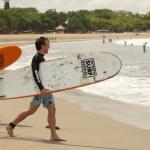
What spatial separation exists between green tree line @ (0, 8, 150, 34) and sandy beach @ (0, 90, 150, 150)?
102867 mm

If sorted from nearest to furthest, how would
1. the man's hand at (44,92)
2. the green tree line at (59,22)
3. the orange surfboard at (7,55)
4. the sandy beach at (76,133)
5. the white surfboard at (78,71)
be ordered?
the sandy beach at (76,133) < the man's hand at (44,92) < the white surfboard at (78,71) < the orange surfboard at (7,55) < the green tree line at (59,22)

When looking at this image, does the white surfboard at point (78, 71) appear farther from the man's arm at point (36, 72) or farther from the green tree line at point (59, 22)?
the green tree line at point (59, 22)

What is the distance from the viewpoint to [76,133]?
6.42 m

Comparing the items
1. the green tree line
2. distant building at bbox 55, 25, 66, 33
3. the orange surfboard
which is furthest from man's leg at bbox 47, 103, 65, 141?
distant building at bbox 55, 25, 66, 33

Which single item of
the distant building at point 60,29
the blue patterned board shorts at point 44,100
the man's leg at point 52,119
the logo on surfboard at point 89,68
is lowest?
the distant building at point 60,29

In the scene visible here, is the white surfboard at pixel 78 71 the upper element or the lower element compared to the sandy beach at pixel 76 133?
upper

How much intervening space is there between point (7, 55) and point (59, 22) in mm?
123592

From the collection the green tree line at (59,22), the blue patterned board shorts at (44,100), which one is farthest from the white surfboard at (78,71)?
the green tree line at (59,22)

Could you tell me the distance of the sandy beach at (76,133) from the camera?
5547 millimetres

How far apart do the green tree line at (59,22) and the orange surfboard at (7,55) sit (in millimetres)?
102816

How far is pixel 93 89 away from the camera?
1261 cm

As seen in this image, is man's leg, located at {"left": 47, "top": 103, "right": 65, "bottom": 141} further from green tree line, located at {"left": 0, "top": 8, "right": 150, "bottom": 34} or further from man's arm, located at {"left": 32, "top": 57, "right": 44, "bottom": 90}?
green tree line, located at {"left": 0, "top": 8, "right": 150, "bottom": 34}

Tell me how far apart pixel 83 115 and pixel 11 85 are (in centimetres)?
176

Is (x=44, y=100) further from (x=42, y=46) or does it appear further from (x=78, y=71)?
(x=78, y=71)
